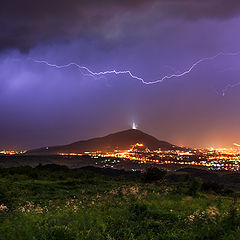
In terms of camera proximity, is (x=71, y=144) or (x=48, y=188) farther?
(x=71, y=144)

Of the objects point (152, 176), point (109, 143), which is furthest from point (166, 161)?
point (109, 143)

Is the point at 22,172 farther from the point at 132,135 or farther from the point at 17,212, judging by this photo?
the point at 132,135

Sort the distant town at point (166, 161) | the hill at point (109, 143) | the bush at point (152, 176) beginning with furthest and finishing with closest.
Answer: the hill at point (109, 143) → the distant town at point (166, 161) → the bush at point (152, 176)

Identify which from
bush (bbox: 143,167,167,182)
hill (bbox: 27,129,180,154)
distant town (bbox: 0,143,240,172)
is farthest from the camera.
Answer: hill (bbox: 27,129,180,154)

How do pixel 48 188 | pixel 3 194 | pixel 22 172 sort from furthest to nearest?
pixel 22 172
pixel 48 188
pixel 3 194

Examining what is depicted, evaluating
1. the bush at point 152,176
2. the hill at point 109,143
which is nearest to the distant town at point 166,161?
the bush at point 152,176

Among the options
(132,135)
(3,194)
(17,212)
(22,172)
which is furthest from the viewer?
(132,135)

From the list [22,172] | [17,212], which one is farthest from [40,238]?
[22,172]

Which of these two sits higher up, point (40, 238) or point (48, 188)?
point (40, 238)

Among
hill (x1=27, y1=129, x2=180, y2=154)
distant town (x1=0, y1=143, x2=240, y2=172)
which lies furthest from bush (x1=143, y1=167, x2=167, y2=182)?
hill (x1=27, y1=129, x2=180, y2=154)

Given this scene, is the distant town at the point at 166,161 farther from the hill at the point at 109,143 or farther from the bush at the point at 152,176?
the hill at the point at 109,143

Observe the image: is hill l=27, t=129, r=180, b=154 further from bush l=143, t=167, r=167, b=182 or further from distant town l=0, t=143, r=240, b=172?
bush l=143, t=167, r=167, b=182
